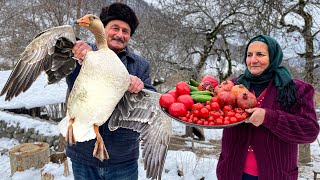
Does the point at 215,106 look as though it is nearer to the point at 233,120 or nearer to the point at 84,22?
the point at 233,120

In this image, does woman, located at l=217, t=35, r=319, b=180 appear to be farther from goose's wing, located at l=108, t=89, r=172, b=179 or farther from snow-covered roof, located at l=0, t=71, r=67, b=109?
snow-covered roof, located at l=0, t=71, r=67, b=109

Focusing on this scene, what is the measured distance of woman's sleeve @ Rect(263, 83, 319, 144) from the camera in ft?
6.25

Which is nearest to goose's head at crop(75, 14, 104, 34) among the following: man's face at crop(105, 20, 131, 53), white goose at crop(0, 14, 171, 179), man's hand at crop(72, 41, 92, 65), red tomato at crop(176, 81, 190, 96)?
white goose at crop(0, 14, 171, 179)

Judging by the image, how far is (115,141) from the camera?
232 centimetres

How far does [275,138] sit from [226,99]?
45cm

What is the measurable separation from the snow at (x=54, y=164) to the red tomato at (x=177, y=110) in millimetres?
1374

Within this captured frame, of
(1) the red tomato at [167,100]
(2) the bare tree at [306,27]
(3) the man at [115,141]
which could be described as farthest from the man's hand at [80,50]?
(2) the bare tree at [306,27]

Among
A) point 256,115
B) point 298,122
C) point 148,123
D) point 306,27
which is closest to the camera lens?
point 256,115

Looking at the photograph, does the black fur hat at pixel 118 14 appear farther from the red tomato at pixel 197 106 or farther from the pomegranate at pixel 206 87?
the red tomato at pixel 197 106

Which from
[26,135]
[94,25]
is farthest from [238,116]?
[26,135]

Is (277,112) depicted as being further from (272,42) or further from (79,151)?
(79,151)

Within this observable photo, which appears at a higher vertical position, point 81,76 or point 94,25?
point 94,25

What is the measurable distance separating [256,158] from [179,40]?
904 cm

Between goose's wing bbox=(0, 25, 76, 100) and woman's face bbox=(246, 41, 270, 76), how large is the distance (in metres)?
1.18
